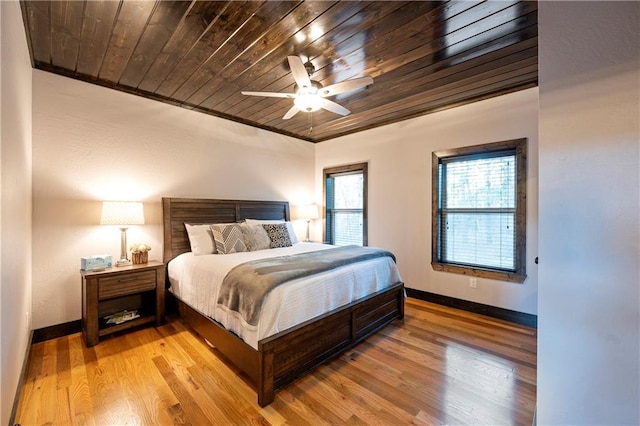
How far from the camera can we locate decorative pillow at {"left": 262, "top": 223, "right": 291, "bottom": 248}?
3.60 meters

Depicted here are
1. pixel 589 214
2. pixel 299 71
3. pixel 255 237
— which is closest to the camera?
pixel 589 214

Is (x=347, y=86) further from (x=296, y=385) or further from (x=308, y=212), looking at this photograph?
(x=308, y=212)

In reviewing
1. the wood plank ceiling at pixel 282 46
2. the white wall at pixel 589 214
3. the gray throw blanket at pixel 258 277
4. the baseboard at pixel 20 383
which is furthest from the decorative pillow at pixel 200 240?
the white wall at pixel 589 214

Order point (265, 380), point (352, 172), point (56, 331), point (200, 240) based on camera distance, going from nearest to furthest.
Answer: point (265, 380)
point (56, 331)
point (200, 240)
point (352, 172)

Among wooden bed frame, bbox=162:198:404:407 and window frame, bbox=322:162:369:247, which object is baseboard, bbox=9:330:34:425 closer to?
wooden bed frame, bbox=162:198:404:407

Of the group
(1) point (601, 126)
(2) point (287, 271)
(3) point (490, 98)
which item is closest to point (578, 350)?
(1) point (601, 126)

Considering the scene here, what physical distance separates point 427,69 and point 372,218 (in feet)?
7.45

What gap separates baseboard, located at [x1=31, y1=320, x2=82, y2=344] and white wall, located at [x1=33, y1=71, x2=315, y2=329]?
0.05 metres

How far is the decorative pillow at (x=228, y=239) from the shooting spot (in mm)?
3105

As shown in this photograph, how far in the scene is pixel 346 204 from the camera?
4848mm

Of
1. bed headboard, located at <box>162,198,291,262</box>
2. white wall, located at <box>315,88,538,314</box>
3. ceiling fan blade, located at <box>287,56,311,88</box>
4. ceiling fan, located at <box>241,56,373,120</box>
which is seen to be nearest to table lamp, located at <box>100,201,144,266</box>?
bed headboard, located at <box>162,198,291,262</box>

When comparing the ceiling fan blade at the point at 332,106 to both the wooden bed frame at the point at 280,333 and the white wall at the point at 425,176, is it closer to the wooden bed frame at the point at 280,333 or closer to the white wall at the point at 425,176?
the white wall at the point at 425,176

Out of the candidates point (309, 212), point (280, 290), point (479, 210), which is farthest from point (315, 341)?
point (309, 212)

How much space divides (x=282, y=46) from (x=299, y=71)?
12.6 inches
